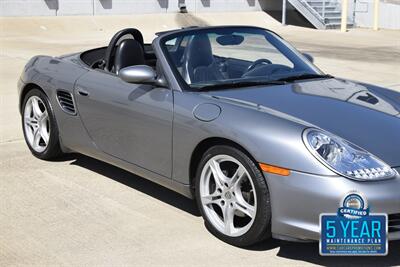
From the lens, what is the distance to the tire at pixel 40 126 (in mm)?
5430

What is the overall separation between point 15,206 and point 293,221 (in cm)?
218

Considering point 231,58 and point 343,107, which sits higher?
point 231,58

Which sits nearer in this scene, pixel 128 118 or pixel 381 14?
pixel 128 118

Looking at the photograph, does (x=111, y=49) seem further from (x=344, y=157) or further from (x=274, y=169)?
(x=344, y=157)

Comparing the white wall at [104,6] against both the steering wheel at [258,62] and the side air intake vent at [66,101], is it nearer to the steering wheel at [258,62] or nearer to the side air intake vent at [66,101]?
the side air intake vent at [66,101]

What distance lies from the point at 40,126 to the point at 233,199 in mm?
2465

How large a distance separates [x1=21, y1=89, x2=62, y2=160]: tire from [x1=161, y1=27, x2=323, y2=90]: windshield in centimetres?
139

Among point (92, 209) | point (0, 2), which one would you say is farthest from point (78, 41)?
point (92, 209)

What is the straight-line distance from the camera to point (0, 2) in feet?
67.6

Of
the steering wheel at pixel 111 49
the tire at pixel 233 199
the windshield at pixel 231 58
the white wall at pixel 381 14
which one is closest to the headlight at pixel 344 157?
the tire at pixel 233 199

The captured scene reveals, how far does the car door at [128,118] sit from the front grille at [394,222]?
59.3 inches

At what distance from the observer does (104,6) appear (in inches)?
912

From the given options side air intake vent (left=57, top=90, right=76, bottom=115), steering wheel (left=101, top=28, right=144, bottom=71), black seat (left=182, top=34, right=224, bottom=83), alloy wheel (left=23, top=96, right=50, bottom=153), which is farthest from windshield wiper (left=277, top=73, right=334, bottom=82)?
alloy wheel (left=23, top=96, right=50, bottom=153)

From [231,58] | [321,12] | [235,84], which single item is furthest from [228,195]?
[321,12]
